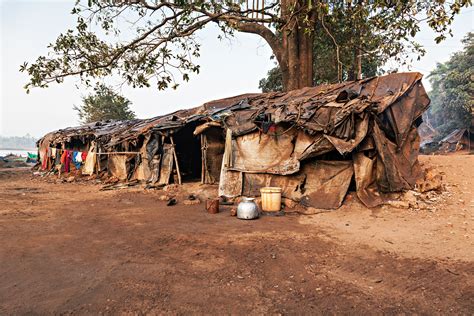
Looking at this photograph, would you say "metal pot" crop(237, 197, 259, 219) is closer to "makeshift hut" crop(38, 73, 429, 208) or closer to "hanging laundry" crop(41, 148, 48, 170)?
"makeshift hut" crop(38, 73, 429, 208)

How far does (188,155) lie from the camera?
44.3ft

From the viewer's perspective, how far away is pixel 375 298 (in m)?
3.06

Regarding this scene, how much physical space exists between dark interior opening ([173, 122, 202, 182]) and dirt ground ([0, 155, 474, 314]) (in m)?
5.69

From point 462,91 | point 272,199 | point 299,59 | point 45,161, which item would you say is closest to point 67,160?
point 45,161

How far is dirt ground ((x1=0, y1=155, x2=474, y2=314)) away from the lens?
3.01m

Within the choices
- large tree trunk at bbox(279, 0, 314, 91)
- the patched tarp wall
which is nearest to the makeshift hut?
the patched tarp wall

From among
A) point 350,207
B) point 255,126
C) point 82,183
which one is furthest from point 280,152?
point 82,183

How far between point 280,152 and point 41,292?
6098mm

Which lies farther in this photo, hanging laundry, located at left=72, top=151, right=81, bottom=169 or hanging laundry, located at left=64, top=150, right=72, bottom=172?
hanging laundry, located at left=64, top=150, right=72, bottom=172

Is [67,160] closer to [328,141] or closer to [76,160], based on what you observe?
[76,160]

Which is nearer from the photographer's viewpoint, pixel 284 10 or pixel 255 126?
pixel 255 126

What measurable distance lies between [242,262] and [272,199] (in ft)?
10.7

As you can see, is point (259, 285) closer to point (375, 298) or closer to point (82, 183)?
point (375, 298)

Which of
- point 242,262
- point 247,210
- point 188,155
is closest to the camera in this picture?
point 242,262
